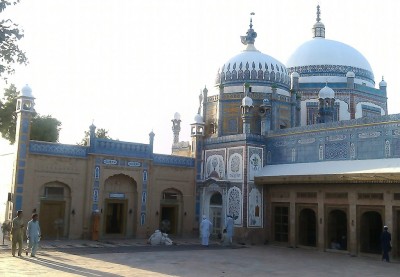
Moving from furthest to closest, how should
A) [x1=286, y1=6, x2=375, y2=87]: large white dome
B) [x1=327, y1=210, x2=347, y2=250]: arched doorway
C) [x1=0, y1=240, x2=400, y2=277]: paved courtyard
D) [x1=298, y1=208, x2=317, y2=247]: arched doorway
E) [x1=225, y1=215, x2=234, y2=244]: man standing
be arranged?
[x1=286, y1=6, x2=375, y2=87]: large white dome
[x1=225, y1=215, x2=234, y2=244]: man standing
[x1=298, y1=208, x2=317, y2=247]: arched doorway
[x1=327, y1=210, x2=347, y2=250]: arched doorway
[x1=0, y1=240, x2=400, y2=277]: paved courtyard

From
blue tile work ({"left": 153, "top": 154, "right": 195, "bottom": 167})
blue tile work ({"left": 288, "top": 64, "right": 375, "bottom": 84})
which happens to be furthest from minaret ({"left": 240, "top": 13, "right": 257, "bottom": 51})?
blue tile work ({"left": 153, "top": 154, "right": 195, "bottom": 167})

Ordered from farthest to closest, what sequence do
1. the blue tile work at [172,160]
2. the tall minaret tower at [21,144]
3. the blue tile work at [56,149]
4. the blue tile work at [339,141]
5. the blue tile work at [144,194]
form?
the blue tile work at [172,160], the blue tile work at [144,194], the blue tile work at [56,149], the tall minaret tower at [21,144], the blue tile work at [339,141]

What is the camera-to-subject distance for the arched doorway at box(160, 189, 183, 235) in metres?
24.8

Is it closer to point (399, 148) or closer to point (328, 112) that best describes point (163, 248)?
point (399, 148)

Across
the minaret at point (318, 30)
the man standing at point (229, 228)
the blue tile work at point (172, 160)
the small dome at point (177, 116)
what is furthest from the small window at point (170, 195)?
the minaret at point (318, 30)

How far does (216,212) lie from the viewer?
2475 cm

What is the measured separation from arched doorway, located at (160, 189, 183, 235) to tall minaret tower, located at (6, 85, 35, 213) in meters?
7.20

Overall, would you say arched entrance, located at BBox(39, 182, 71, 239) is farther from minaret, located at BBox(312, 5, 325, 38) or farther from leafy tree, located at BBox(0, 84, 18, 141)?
minaret, located at BBox(312, 5, 325, 38)

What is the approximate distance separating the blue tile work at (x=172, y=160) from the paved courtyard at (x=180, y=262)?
17.7 feet

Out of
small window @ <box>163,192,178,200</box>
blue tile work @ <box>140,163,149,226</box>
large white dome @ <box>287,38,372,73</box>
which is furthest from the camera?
large white dome @ <box>287,38,372,73</box>

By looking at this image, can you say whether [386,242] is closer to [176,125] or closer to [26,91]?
[26,91]

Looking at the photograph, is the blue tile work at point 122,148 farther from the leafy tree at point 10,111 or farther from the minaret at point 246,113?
the leafy tree at point 10,111

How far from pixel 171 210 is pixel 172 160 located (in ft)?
8.47

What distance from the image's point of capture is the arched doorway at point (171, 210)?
24797 millimetres
